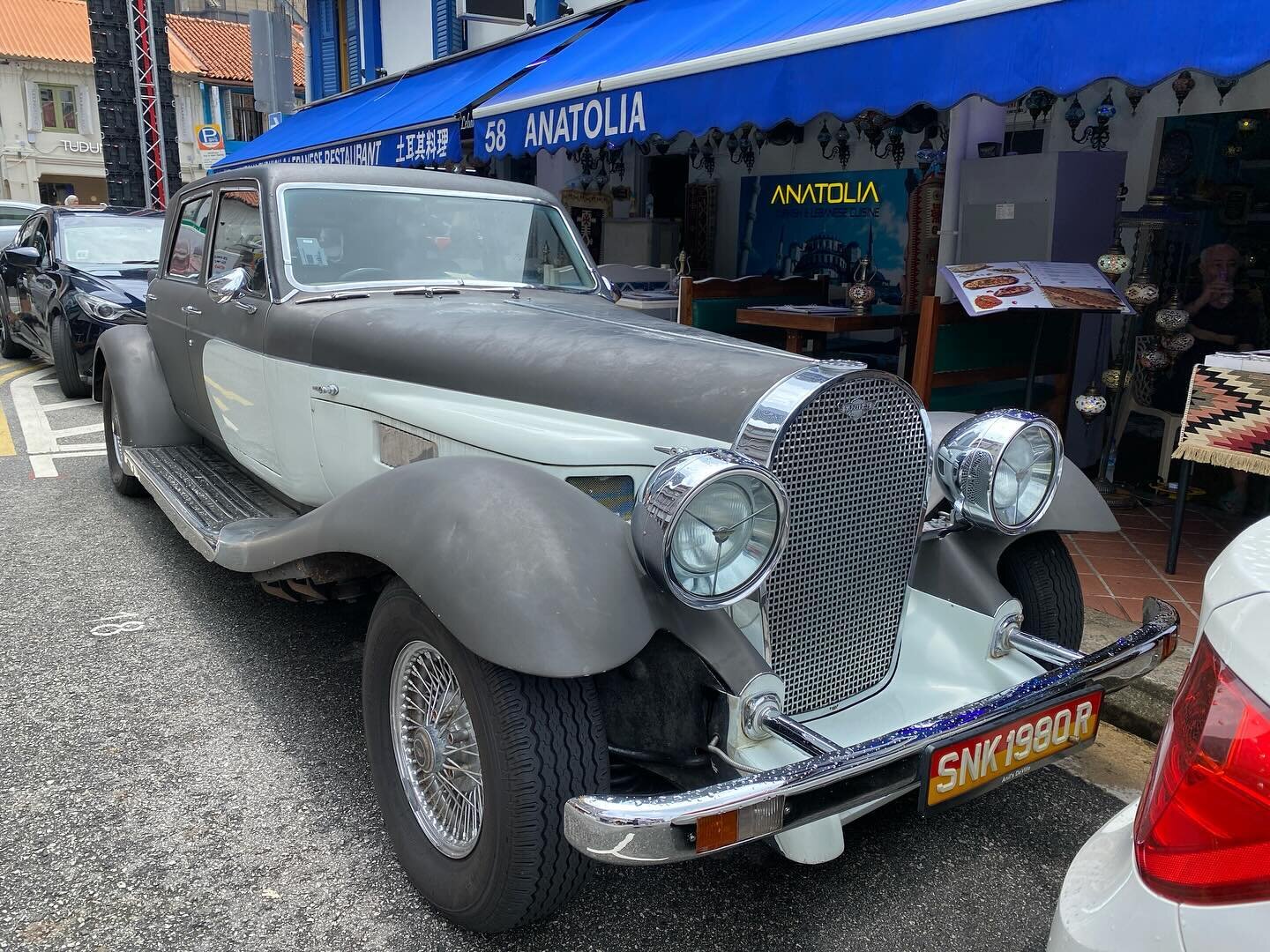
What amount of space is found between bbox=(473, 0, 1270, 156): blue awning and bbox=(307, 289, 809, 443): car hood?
1.72m

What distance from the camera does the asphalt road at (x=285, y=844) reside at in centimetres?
215

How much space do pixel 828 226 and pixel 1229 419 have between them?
4.88 m

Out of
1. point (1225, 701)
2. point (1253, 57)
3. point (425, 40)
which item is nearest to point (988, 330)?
point (1253, 57)

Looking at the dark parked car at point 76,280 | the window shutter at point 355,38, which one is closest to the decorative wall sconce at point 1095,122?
the dark parked car at point 76,280

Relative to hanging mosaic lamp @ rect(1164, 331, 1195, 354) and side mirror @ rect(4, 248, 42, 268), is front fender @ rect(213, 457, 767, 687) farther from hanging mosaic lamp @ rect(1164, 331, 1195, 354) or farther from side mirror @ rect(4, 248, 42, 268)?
side mirror @ rect(4, 248, 42, 268)

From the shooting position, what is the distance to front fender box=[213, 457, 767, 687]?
5.98 ft

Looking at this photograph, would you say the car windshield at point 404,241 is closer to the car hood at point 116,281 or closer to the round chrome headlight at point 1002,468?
the round chrome headlight at point 1002,468

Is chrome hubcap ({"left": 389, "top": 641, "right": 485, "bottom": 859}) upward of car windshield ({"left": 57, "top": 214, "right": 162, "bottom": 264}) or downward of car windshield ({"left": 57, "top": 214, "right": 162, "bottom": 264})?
downward

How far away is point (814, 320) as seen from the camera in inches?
233

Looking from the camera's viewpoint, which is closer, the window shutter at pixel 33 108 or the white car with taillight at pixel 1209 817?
the white car with taillight at pixel 1209 817

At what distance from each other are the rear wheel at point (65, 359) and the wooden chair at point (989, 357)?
6610 millimetres

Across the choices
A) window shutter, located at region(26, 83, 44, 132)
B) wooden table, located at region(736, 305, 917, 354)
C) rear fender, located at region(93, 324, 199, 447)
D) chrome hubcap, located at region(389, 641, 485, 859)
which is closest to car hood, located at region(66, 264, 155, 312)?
rear fender, located at region(93, 324, 199, 447)

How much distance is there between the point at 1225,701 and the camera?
1.11 metres

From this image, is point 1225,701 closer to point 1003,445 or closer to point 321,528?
point 1003,445
